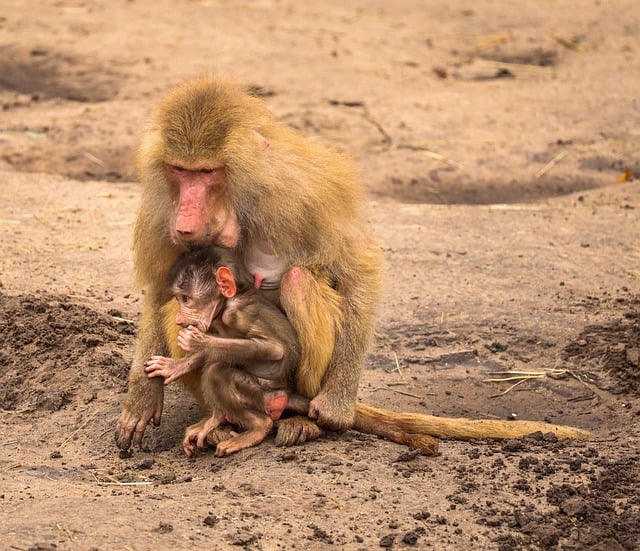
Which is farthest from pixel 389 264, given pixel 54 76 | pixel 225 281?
pixel 54 76

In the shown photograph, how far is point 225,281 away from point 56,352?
1642mm

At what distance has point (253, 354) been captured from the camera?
5.26m

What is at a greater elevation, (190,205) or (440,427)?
(190,205)

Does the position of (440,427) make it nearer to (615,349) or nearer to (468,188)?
(615,349)

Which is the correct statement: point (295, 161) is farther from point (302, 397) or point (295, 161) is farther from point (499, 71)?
point (499, 71)

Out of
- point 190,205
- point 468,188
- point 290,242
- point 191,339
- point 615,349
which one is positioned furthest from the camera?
point 468,188

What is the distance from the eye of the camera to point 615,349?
6.79 metres

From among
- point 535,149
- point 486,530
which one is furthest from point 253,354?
point 535,149

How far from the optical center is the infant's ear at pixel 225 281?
5137 mm

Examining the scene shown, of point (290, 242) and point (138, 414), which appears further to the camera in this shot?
point (138, 414)

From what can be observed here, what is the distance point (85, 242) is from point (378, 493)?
4008mm

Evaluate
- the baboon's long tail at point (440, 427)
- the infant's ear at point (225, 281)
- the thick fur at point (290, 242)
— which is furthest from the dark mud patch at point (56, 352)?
the baboon's long tail at point (440, 427)

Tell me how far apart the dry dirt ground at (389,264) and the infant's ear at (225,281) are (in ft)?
2.40

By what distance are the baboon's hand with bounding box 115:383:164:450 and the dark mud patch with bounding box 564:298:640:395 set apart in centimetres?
252
